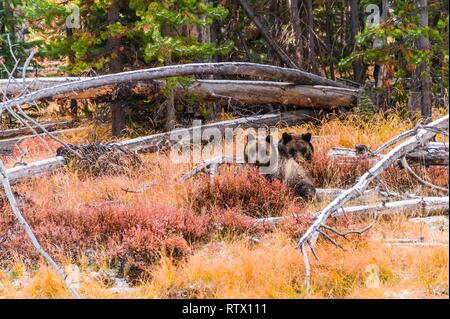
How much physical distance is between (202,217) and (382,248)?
2.36 m

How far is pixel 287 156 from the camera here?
8688mm

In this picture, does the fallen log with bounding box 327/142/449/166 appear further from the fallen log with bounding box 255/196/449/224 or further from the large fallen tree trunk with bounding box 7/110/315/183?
the large fallen tree trunk with bounding box 7/110/315/183

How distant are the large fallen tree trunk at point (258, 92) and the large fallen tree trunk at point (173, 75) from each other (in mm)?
237

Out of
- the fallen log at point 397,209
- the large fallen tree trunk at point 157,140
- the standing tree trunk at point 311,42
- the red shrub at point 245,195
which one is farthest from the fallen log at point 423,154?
the standing tree trunk at point 311,42

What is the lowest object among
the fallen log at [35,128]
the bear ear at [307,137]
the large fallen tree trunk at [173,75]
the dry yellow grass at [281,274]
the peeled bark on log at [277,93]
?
the dry yellow grass at [281,274]

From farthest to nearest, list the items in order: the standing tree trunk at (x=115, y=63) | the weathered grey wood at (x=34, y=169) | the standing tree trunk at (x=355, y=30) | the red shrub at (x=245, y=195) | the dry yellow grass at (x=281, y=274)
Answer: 1. the standing tree trunk at (x=355, y=30)
2. the standing tree trunk at (x=115, y=63)
3. the weathered grey wood at (x=34, y=169)
4. the red shrub at (x=245, y=195)
5. the dry yellow grass at (x=281, y=274)

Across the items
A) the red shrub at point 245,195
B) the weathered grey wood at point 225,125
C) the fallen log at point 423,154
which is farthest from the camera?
the weathered grey wood at point 225,125

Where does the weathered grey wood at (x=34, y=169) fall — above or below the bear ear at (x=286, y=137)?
below

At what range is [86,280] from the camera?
20.7 ft

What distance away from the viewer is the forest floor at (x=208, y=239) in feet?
17.8

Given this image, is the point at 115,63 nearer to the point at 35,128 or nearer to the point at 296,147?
the point at 35,128

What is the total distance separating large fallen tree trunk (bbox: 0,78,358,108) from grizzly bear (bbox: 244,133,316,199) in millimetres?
3547

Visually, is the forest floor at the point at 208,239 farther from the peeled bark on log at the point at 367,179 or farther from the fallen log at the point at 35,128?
the fallen log at the point at 35,128
